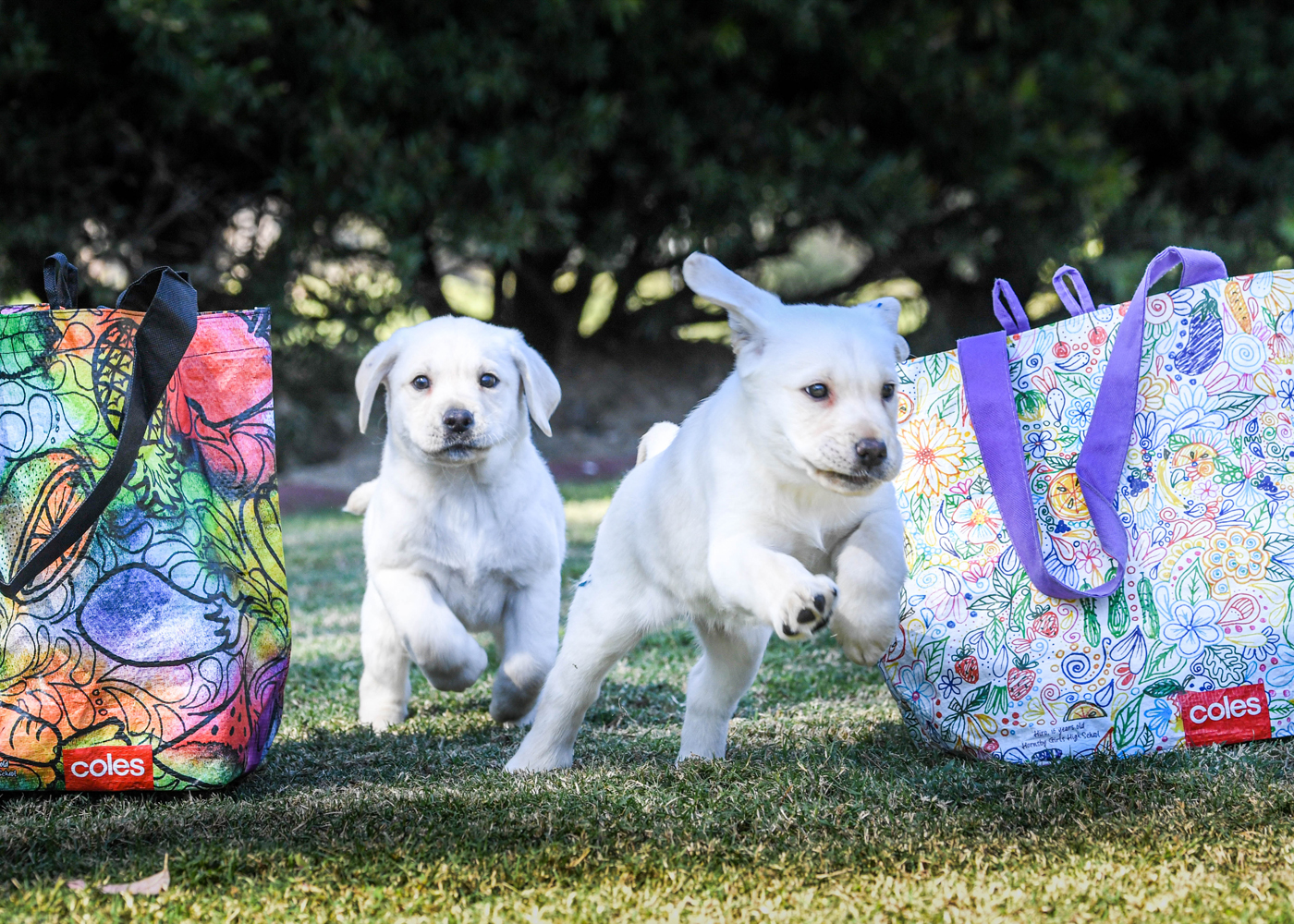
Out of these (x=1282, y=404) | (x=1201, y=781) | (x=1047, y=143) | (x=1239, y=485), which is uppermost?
(x=1047, y=143)

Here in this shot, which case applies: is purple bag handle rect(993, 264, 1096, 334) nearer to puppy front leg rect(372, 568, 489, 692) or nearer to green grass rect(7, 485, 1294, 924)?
green grass rect(7, 485, 1294, 924)

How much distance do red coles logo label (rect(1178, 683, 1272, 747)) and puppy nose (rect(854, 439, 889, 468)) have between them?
948 millimetres

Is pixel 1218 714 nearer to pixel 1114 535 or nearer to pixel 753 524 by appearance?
pixel 1114 535

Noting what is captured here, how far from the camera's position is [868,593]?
253 centimetres

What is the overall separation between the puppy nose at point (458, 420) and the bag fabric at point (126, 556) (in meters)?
0.67

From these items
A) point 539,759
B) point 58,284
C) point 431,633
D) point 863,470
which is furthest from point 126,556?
point 863,470

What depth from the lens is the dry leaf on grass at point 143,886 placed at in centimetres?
209

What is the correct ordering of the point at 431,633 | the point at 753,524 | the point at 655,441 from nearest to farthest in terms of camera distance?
the point at 753,524, the point at 431,633, the point at 655,441

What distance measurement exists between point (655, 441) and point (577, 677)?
29.8 inches

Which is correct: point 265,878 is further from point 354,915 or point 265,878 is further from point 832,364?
point 832,364

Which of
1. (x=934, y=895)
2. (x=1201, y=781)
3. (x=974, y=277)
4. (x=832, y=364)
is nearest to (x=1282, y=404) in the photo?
(x=1201, y=781)

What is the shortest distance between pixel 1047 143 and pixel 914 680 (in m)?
9.84

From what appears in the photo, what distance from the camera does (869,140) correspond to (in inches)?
479

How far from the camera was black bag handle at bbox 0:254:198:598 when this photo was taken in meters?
2.54
